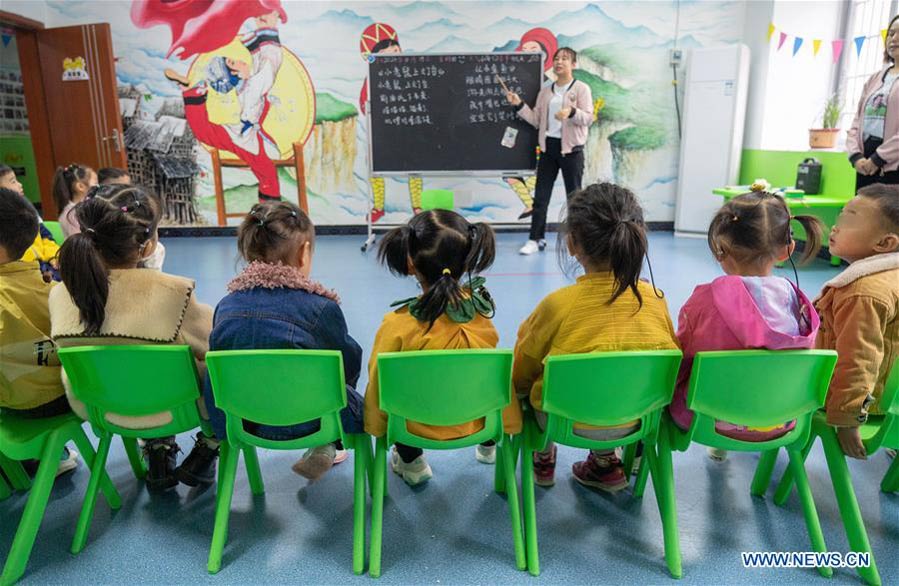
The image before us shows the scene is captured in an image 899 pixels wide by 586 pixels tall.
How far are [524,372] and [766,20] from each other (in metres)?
5.19

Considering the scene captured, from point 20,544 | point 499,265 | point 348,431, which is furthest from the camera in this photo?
point 499,265

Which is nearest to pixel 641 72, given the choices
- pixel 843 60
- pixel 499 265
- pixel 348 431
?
pixel 843 60

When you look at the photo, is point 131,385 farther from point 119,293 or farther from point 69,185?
point 69,185

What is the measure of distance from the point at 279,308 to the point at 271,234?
0.69 feet

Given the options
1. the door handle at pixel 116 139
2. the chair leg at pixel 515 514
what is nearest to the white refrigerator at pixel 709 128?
the chair leg at pixel 515 514

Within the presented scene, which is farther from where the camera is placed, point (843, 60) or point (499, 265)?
point (843, 60)

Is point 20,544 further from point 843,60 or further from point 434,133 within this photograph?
point 843,60

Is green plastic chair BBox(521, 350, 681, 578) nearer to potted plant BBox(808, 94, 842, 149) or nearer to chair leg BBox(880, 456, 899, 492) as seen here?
chair leg BBox(880, 456, 899, 492)

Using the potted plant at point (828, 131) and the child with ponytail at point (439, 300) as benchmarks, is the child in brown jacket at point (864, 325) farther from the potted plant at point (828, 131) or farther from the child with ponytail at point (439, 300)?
the potted plant at point (828, 131)

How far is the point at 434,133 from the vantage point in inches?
201

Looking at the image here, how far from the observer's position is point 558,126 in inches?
191

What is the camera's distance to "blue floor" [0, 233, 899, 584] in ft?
4.54

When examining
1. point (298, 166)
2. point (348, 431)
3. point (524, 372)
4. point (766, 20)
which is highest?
point (766, 20)

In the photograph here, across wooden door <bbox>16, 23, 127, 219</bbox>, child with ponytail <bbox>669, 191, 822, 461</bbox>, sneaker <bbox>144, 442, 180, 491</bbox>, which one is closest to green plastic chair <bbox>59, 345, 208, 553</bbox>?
→ sneaker <bbox>144, 442, 180, 491</bbox>
